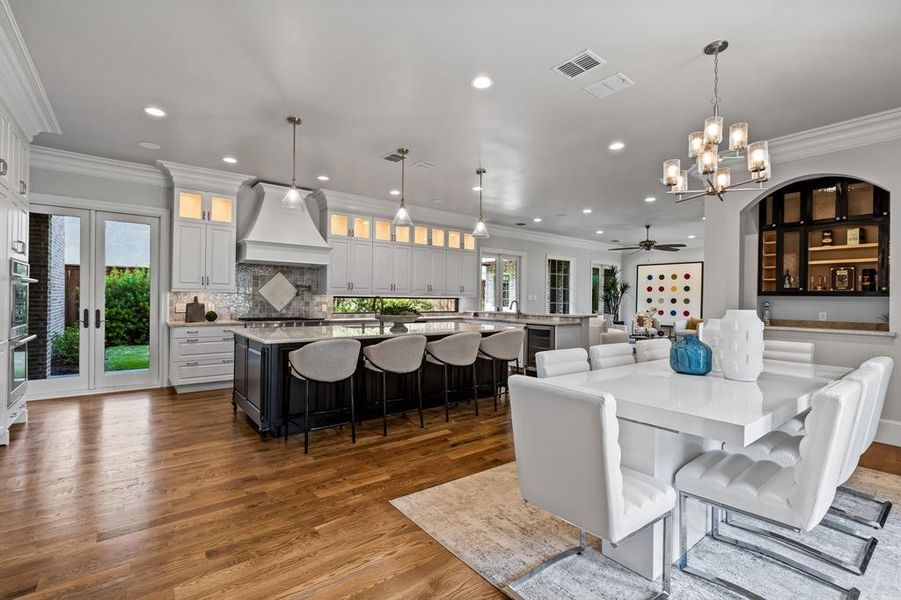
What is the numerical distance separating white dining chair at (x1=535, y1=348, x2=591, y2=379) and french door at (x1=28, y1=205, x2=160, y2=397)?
17.4 ft

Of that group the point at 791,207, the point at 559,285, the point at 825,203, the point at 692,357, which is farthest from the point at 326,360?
the point at 559,285

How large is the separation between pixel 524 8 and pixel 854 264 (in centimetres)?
476

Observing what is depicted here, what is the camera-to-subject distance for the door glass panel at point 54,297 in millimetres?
4900

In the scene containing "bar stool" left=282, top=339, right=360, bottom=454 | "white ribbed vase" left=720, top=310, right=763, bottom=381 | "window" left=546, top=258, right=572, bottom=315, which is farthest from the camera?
"window" left=546, top=258, right=572, bottom=315

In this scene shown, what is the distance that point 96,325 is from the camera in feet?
17.6

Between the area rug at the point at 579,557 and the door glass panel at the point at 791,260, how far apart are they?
2.86 m

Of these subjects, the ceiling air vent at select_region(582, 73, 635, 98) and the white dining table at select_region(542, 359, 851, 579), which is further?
the ceiling air vent at select_region(582, 73, 635, 98)

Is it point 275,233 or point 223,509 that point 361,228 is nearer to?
point 275,233

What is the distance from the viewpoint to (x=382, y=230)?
24.8 feet

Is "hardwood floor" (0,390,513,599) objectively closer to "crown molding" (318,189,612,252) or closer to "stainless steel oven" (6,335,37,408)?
"stainless steel oven" (6,335,37,408)

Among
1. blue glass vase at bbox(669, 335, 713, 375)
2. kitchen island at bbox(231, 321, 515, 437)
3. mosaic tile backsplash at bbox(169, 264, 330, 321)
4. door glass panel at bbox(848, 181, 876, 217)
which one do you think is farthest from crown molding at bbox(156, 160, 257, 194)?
door glass panel at bbox(848, 181, 876, 217)

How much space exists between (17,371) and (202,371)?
1.89 meters

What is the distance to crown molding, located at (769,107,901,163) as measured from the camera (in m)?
3.74

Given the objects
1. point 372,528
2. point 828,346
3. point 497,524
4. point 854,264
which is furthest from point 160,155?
point 854,264
